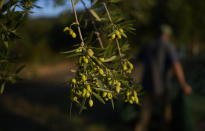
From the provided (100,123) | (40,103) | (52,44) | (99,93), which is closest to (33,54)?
(52,44)

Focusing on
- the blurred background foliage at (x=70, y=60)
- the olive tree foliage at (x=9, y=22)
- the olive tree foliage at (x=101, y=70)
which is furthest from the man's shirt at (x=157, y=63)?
the olive tree foliage at (x=9, y=22)

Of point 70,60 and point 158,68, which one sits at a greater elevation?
point 158,68

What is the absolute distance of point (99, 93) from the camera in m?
0.94

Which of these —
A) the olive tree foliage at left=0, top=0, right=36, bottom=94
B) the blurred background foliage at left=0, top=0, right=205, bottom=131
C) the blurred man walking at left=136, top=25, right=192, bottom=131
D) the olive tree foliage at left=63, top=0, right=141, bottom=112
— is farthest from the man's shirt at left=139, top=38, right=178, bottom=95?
the olive tree foliage at left=0, top=0, right=36, bottom=94

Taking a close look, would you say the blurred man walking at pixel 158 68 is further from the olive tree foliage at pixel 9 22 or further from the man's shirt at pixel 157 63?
the olive tree foliage at pixel 9 22

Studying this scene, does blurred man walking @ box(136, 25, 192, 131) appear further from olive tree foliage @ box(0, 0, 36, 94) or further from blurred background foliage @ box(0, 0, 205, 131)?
olive tree foliage @ box(0, 0, 36, 94)

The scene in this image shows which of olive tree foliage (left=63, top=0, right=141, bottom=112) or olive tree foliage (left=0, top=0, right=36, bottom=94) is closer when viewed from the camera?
olive tree foliage (left=63, top=0, right=141, bottom=112)

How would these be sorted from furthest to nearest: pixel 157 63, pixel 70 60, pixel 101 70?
pixel 157 63, pixel 70 60, pixel 101 70

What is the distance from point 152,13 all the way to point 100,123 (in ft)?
46.6

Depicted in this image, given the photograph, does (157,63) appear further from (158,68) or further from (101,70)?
(101,70)

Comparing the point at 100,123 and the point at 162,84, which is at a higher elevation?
the point at 162,84

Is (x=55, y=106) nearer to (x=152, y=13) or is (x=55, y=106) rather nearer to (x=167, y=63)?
(x=167, y=63)

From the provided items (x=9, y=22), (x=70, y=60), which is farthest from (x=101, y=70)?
(x=9, y=22)

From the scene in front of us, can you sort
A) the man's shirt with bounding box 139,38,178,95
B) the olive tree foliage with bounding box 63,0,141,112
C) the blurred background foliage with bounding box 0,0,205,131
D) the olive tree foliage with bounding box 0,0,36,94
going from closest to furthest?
the olive tree foliage with bounding box 63,0,141,112 → the olive tree foliage with bounding box 0,0,36,94 → the blurred background foliage with bounding box 0,0,205,131 → the man's shirt with bounding box 139,38,178,95
